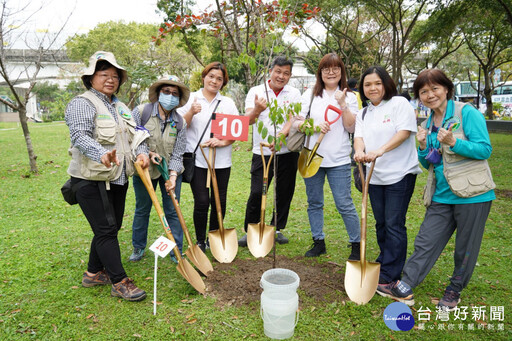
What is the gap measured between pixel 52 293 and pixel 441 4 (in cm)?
1327

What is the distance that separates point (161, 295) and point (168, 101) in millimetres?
1740

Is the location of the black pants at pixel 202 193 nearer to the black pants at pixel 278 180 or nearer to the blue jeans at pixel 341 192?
the black pants at pixel 278 180

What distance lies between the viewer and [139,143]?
310 cm

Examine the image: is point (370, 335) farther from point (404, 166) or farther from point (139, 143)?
point (139, 143)

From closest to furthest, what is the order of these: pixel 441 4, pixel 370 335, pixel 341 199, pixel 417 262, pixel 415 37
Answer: pixel 370 335 < pixel 417 262 < pixel 341 199 < pixel 441 4 < pixel 415 37

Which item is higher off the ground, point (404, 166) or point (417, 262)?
point (404, 166)

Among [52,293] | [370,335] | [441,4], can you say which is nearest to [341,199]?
[370,335]

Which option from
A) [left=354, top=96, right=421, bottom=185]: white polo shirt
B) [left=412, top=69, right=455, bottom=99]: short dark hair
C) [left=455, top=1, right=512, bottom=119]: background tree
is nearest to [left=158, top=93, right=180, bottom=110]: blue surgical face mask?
[left=354, top=96, right=421, bottom=185]: white polo shirt

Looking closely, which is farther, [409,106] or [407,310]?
[409,106]

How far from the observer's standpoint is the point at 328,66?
339 centimetres

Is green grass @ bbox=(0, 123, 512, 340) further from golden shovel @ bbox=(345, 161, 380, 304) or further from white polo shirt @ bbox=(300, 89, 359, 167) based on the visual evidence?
white polo shirt @ bbox=(300, 89, 359, 167)

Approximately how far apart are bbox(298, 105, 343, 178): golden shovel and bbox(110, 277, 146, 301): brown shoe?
1.85 meters

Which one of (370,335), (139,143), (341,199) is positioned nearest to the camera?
(370,335)

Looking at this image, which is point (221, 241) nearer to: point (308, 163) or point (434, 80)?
point (308, 163)
